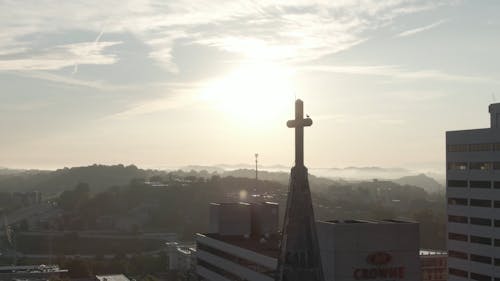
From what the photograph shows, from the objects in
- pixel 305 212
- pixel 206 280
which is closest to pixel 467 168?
pixel 206 280

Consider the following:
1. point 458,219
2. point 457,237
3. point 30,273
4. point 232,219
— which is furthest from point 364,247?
point 30,273

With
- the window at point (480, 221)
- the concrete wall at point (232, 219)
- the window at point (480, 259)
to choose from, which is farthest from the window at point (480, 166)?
the concrete wall at point (232, 219)

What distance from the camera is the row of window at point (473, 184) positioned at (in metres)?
96.7

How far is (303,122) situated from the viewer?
32.7 meters

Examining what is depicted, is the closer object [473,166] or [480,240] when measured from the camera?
[480,240]

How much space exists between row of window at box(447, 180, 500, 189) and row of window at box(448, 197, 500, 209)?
219 cm

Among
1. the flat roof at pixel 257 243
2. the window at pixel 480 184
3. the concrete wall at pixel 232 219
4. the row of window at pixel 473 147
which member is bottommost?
the flat roof at pixel 257 243

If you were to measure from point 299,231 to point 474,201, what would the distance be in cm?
7648

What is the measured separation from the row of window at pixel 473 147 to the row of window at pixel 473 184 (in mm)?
5158

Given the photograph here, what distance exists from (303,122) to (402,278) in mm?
47045

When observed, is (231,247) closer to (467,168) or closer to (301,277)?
(467,168)

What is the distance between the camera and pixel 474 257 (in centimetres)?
10044

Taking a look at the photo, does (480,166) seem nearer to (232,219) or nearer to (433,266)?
(232,219)

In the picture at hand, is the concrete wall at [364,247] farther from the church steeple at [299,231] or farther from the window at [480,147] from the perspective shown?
the church steeple at [299,231]
